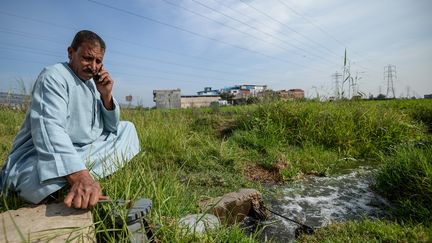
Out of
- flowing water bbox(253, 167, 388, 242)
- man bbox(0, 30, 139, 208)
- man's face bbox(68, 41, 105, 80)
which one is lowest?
flowing water bbox(253, 167, 388, 242)

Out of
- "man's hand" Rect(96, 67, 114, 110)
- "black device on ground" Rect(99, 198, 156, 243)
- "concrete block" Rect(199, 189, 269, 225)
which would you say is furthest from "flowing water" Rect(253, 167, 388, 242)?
"man's hand" Rect(96, 67, 114, 110)

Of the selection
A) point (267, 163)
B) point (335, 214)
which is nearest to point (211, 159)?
point (267, 163)

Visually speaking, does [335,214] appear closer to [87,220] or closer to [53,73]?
[87,220]

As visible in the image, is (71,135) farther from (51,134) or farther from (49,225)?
(49,225)

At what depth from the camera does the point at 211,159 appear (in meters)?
4.06

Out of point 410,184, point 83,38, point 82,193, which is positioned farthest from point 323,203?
point 83,38

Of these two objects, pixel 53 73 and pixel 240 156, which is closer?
pixel 53 73

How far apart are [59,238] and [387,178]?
10.9 ft

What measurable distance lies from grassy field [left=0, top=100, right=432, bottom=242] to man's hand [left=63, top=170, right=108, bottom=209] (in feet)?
0.42

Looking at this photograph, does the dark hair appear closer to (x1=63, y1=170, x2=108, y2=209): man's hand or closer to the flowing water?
(x1=63, y1=170, x2=108, y2=209): man's hand

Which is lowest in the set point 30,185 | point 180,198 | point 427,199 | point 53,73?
point 427,199

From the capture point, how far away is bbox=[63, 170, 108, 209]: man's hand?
1.49 meters

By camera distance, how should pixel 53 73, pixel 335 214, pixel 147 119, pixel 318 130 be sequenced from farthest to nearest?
pixel 147 119, pixel 318 130, pixel 335 214, pixel 53 73

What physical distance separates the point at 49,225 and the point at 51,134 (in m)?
0.61
